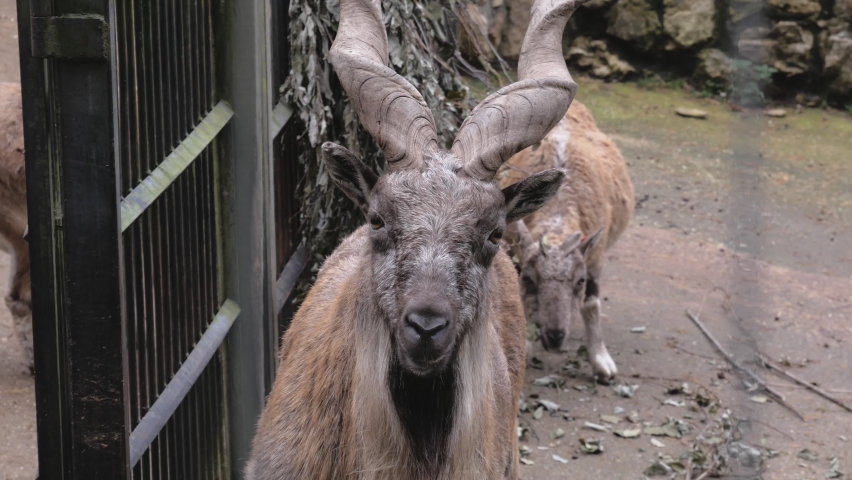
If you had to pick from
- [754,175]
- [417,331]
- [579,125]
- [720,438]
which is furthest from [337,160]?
[579,125]

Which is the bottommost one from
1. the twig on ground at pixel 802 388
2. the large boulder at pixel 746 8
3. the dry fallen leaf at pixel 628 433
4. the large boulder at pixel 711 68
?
the twig on ground at pixel 802 388

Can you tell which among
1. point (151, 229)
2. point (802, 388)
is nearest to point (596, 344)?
point (802, 388)

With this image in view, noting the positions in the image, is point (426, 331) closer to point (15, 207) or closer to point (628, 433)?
point (15, 207)

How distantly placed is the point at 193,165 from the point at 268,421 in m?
1.17

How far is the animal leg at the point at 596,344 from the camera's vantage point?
8102 mm

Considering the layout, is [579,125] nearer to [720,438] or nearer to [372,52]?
[720,438]

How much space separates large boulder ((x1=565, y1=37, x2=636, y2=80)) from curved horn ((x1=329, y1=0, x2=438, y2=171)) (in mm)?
12891

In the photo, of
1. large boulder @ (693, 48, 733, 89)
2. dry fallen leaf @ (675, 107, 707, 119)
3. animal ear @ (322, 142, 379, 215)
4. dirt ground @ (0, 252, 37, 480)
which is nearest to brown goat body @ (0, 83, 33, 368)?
dirt ground @ (0, 252, 37, 480)

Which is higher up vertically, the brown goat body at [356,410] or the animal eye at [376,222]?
the animal eye at [376,222]

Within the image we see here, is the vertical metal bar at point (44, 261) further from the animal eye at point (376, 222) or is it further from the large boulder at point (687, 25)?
the large boulder at point (687, 25)

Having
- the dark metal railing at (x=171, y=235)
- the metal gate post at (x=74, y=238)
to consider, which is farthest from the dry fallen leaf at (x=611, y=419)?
the metal gate post at (x=74, y=238)

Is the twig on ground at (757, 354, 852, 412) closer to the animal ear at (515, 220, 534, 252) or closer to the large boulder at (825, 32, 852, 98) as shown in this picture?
the animal ear at (515, 220, 534, 252)

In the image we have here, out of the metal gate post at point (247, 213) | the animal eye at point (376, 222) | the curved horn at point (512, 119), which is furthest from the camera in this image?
the metal gate post at point (247, 213)

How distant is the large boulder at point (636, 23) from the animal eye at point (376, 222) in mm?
13710
